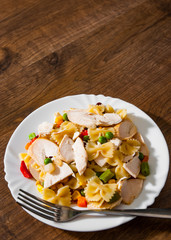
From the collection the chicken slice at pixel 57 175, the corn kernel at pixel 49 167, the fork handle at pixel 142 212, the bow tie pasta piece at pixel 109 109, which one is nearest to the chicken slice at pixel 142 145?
the bow tie pasta piece at pixel 109 109

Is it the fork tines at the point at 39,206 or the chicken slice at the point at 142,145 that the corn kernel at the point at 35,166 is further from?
the chicken slice at the point at 142,145

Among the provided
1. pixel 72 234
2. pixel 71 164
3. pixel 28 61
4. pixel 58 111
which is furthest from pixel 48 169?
pixel 28 61

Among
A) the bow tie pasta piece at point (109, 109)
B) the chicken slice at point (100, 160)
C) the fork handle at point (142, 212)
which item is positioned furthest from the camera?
the bow tie pasta piece at point (109, 109)

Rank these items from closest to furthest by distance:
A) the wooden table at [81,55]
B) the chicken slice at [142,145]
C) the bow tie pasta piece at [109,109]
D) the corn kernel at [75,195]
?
the corn kernel at [75,195], the chicken slice at [142,145], the bow tie pasta piece at [109,109], the wooden table at [81,55]

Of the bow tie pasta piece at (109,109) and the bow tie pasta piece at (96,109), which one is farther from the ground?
the bow tie pasta piece at (96,109)

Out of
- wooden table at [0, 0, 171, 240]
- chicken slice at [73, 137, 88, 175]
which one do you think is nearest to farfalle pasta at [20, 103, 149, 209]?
chicken slice at [73, 137, 88, 175]

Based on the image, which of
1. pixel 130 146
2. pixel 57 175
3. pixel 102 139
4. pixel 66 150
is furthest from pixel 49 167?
pixel 130 146

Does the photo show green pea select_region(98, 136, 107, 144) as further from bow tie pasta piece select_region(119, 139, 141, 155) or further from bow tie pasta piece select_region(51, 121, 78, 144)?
bow tie pasta piece select_region(51, 121, 78, 144)

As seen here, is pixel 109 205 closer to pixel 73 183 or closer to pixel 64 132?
pixel 73 183
